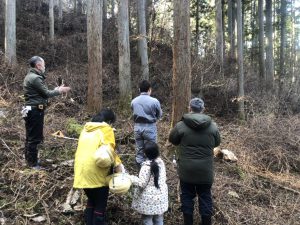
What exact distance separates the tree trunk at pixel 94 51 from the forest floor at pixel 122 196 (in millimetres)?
2070

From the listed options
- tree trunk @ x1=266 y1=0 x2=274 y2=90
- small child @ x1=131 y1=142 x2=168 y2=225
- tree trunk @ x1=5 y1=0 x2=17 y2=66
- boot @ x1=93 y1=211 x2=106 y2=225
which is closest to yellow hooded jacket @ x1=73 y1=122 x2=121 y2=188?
boot @ x1=93 y1=211 x2=106 y2=225

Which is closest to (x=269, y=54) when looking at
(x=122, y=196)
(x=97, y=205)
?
(x=122, y=196)

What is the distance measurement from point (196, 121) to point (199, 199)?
1.18m

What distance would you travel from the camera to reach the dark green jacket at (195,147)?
569 cm

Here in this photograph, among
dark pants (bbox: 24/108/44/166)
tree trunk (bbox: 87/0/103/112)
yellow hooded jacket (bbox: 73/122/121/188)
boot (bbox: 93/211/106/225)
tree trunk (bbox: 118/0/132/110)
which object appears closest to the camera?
yellow hooded jacket (bbox: 73/122/121/188)

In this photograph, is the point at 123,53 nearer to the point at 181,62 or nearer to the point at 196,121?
the point at 181,62

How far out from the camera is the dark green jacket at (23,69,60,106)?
6.53 metres

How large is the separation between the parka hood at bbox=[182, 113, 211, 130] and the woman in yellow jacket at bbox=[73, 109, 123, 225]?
3.86 feet

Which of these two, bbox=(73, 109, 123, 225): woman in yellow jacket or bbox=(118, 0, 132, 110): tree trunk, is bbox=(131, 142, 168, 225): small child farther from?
bbox=(118, 0, 132, 110): tree trunk

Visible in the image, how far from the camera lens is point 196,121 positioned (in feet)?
18.6

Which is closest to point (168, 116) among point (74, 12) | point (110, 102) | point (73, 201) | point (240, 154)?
point (110, 102)

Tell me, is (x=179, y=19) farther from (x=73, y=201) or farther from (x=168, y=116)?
(x=168, y=116)

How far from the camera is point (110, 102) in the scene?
1492 cm

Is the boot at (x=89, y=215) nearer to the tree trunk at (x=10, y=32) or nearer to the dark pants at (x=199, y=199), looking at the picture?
the dark pants at (x=199, y=199)
